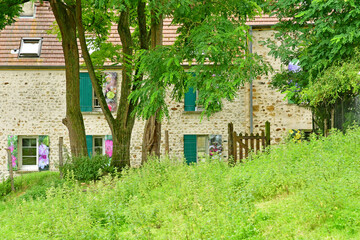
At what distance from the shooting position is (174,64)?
12805 mm

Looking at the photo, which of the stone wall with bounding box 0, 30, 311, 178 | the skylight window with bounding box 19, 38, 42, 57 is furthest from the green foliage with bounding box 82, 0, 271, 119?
the skylight window with bounding box 19, 38, 42, 57

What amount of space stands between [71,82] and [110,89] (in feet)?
18.8

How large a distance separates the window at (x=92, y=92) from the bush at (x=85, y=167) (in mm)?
6119

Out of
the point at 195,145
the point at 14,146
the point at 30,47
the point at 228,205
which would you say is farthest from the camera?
the point at 30,47

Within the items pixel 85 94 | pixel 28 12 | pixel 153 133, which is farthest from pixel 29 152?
pixel 153 133

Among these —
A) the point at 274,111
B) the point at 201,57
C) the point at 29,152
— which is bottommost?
the point at 29,152

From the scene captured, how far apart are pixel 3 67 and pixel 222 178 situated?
47.8ft

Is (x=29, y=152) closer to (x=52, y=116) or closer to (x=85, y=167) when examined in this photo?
(x=52, y=116)

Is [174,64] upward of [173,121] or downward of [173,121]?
upward

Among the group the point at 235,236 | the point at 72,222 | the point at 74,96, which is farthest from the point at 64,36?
the point at 235,236

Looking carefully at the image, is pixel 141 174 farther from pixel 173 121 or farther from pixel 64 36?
pixel 173 121

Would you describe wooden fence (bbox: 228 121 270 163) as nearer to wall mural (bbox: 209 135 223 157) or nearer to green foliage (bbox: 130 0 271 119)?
green foliage (bbox: 130 0 271 119)

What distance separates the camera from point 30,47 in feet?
71.4

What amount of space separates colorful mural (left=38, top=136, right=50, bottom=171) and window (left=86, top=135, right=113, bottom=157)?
1.73 meters
